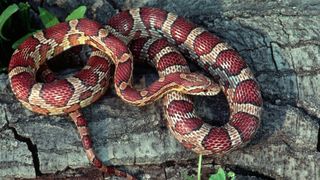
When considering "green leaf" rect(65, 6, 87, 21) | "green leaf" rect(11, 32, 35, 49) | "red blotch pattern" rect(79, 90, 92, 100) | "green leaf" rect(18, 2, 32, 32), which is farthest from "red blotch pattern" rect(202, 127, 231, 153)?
"green leaf" rect(18, 2, 32, 32)

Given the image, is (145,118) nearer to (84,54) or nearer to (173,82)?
(173,82)

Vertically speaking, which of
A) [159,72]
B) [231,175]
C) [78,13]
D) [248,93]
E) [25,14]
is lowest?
[231,175]

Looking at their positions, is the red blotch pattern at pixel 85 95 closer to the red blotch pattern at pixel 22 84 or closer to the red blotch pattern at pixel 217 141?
the red blotch pattern at pixel 22 84

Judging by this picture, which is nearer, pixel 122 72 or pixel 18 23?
pixel 122 72

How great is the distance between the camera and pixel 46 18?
701 cm

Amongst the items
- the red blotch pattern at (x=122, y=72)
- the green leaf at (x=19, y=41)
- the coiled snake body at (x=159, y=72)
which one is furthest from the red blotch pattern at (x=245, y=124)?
the green leaf at (x=19, y=41)

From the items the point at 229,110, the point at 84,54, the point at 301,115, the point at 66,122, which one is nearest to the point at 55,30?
the point at 84,54

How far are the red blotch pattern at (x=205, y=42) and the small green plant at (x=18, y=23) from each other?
154cm

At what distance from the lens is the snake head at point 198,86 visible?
6359 mm

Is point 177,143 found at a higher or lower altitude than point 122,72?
lower

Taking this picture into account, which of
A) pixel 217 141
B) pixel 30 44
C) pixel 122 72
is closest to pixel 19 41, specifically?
pixel 30 44

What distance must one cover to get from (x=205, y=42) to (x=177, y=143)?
5.34 feet

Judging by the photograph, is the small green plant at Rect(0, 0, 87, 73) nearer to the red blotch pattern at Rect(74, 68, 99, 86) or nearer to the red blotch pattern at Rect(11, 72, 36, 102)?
the red blotch pattern at Rect(11, 72, 36, 102)

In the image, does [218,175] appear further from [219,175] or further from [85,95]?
[85,95]
